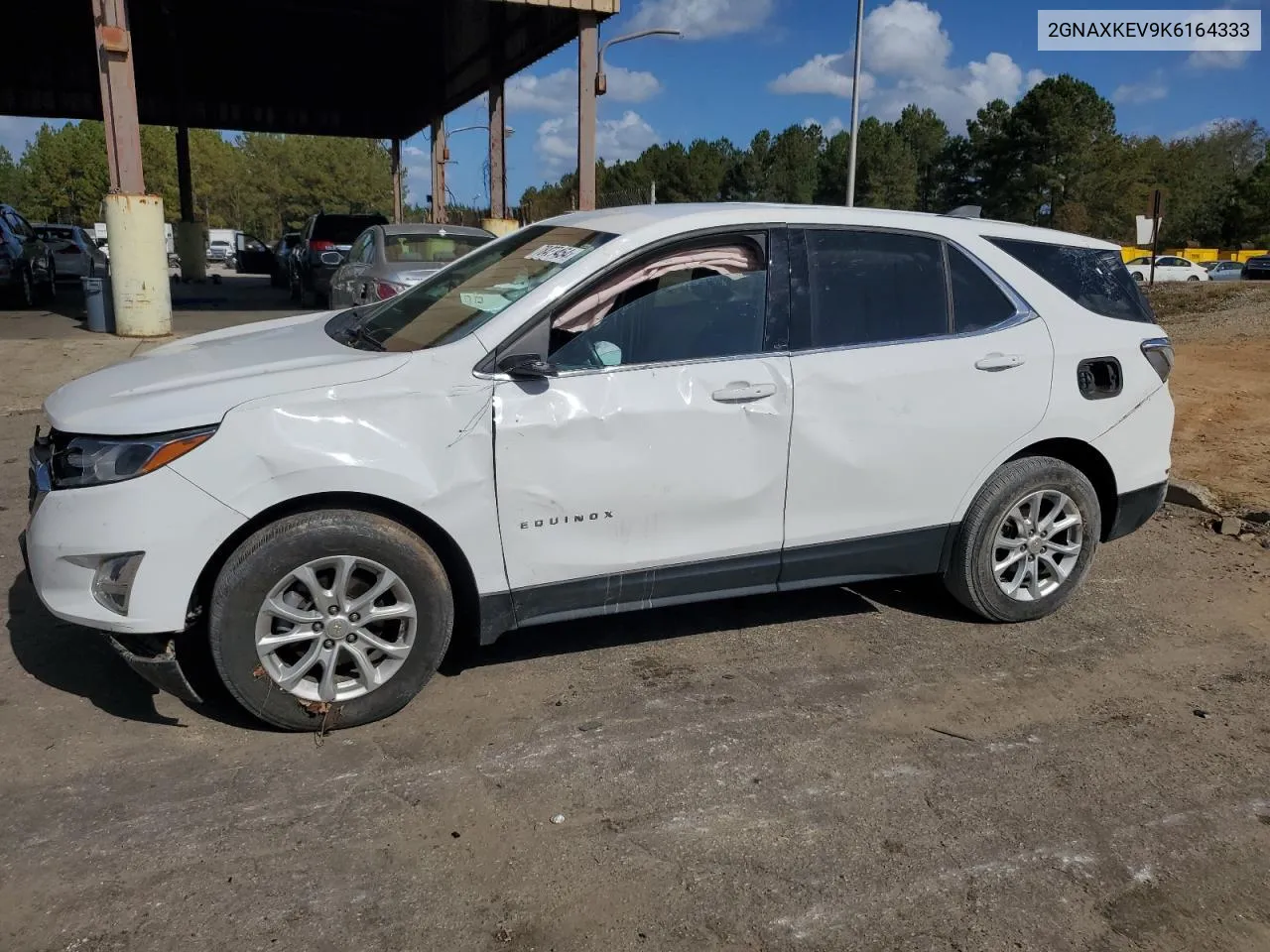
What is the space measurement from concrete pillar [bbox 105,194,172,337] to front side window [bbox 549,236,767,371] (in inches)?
453

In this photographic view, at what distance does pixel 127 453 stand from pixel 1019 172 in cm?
6683

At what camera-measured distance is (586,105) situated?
51.4ft

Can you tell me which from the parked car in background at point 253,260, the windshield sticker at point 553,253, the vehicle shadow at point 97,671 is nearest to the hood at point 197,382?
the windshield sticker at point 553,253

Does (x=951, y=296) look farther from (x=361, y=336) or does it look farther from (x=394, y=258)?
(x=394, y=258)

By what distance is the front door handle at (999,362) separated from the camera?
4277mm

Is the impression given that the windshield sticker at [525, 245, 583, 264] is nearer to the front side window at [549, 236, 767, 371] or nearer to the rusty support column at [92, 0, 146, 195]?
the front side window at [549, 236, 767, 371]

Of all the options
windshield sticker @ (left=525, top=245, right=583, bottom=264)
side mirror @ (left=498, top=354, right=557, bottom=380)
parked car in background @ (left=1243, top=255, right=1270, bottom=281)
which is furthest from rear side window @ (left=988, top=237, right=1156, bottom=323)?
parked car in background @ (left=1243, top=255, right=1270, bottom=281)

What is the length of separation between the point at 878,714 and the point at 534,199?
55.3 metres

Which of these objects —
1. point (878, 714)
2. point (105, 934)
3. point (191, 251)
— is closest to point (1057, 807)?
point (878, 714)

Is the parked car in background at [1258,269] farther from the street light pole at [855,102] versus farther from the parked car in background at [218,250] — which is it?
the parked car in background at [218,250]

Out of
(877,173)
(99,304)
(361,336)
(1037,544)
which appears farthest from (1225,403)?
(877,173)

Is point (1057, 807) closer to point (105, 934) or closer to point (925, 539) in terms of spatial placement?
point (925, 539)

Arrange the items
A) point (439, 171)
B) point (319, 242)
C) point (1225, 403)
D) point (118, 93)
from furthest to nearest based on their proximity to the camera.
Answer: point (439, 171)
point (319, 242)
point (118, 93)
point (1225, 403)

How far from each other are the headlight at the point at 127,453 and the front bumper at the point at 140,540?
0.11ft
